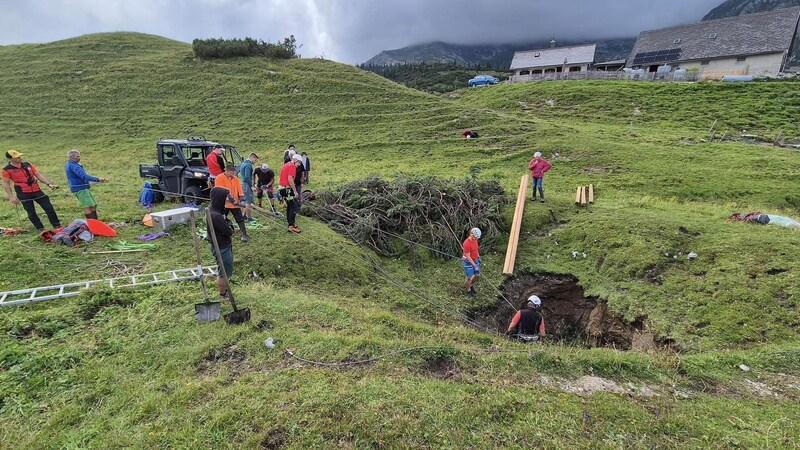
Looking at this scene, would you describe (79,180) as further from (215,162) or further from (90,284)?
(90,284)

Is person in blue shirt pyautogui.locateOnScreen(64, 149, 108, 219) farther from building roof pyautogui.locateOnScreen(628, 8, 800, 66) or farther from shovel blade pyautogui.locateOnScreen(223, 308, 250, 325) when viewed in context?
building roof pyautogui.locateOnScreen(628, 8, 800, 66)

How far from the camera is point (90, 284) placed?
20.7 ft

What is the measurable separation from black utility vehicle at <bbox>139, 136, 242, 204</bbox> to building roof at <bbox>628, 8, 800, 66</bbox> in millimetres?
49628

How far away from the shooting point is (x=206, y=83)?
109 feet

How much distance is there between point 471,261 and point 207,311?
5.84 metres

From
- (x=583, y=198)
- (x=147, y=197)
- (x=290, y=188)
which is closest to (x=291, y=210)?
(x=290, y=188)

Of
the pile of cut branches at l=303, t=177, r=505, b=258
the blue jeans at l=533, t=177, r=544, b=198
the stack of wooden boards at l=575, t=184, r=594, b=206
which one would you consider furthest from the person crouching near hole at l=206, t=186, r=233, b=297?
the stack of wooden boards at l=575, t=184, r=594, b=206

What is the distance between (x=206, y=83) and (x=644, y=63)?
155 feet

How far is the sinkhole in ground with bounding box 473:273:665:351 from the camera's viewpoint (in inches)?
317

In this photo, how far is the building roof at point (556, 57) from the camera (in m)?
49.3

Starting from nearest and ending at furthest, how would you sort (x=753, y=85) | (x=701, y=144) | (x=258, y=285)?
(x=258, y=285) < (x=701, y=144) < (x=753, y=85)

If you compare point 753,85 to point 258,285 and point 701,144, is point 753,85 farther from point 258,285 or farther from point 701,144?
point 258,285

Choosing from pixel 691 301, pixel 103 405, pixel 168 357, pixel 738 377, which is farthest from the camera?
pixel 691 301

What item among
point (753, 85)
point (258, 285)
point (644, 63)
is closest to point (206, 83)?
point (258, 285)
